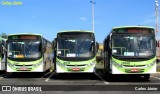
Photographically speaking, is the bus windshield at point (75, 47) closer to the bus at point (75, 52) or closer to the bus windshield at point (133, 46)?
the bus at point (75, 52)

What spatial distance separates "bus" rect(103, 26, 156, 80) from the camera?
2406cm

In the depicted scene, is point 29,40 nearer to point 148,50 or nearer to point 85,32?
point 85,32

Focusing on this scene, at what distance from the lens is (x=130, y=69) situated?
24109 mm

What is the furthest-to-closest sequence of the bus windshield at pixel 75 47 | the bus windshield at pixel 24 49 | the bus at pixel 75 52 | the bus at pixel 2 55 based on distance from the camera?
the bus at pixel 2 55, the bus windshield at pixel 24 49, the bus windshield at pixel 75 47, the bus at pixel 75 52

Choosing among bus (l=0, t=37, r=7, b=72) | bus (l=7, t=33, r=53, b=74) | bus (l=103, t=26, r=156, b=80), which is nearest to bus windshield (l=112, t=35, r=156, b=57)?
bus (l=103, t=26, r=156, b=80)

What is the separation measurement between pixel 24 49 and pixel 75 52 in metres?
4.06

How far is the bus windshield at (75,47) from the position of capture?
26.1 metres

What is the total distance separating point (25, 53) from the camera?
28406 mm

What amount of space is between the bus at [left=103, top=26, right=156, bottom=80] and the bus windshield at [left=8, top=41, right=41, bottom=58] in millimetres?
6000

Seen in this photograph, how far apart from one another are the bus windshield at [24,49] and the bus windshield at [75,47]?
2.81 m

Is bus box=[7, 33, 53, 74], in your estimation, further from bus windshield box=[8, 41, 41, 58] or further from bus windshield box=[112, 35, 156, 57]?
bus windshield box=[112, 35, 156, 57]

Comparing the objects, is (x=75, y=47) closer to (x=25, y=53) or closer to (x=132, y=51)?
(x=132, y=51)

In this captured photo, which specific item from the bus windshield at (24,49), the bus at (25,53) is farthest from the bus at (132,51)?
the bus windshield at (24,49)

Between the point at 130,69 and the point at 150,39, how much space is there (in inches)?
77.7
